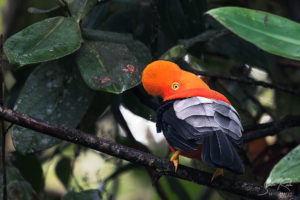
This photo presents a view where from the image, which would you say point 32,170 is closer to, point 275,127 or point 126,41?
point 126,41

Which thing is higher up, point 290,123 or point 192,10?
point 192,10

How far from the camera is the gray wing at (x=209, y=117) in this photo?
5.26ft

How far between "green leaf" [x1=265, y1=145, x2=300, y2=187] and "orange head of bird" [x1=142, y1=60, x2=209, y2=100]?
570 millimetres

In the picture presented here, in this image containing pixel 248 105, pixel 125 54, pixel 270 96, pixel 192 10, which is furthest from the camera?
pixel 270 96

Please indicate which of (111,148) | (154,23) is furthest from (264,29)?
(154,23)

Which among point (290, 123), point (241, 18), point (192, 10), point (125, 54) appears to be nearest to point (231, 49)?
point (192, 10)

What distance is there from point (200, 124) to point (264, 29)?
40 cm

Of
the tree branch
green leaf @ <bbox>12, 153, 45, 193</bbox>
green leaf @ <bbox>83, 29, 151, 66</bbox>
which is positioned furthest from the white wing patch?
green leaf @ <bbox>12, 153, 45, 193</bbox>

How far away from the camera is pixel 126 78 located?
76.7 inches

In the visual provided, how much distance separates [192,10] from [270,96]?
4.91 ft

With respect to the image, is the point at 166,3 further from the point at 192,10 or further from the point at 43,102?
the point at 43,102

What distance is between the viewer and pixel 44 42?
1983 mm

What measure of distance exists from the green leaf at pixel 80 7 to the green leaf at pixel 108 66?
137 mm

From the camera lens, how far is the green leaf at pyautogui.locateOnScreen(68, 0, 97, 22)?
2.14 meters
